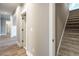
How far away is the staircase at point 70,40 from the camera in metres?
1.84

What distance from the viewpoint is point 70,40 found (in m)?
1.93

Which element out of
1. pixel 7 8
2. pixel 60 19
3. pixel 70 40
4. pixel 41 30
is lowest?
pixel 70 40

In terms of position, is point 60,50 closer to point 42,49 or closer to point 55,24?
point 42,49

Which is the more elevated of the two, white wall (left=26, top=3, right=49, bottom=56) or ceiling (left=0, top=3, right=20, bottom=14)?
ceiling (left=0, top=3, right=20, bottom=14)

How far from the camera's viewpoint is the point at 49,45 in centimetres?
188

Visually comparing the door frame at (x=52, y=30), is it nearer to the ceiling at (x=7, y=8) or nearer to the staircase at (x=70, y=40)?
the staircase at (x=70, y=40)

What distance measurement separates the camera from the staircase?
184 cm

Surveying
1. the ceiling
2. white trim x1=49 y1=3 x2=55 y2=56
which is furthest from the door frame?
the ceiling

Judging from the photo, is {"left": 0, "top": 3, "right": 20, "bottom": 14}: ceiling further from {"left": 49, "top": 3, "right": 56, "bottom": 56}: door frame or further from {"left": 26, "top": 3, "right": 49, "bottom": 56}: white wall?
{"left": 49, "top": 3, "right": 56, "bottom": 56}: door frame

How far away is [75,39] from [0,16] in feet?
4.46

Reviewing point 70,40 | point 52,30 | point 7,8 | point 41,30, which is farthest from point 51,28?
point 7,8

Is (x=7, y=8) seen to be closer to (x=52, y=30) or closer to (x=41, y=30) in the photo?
(x=41, y=30)

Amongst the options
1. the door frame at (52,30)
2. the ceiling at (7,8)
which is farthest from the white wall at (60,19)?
the ceiling at (7,8)

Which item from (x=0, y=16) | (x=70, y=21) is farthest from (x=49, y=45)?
(x=0, y=16)
